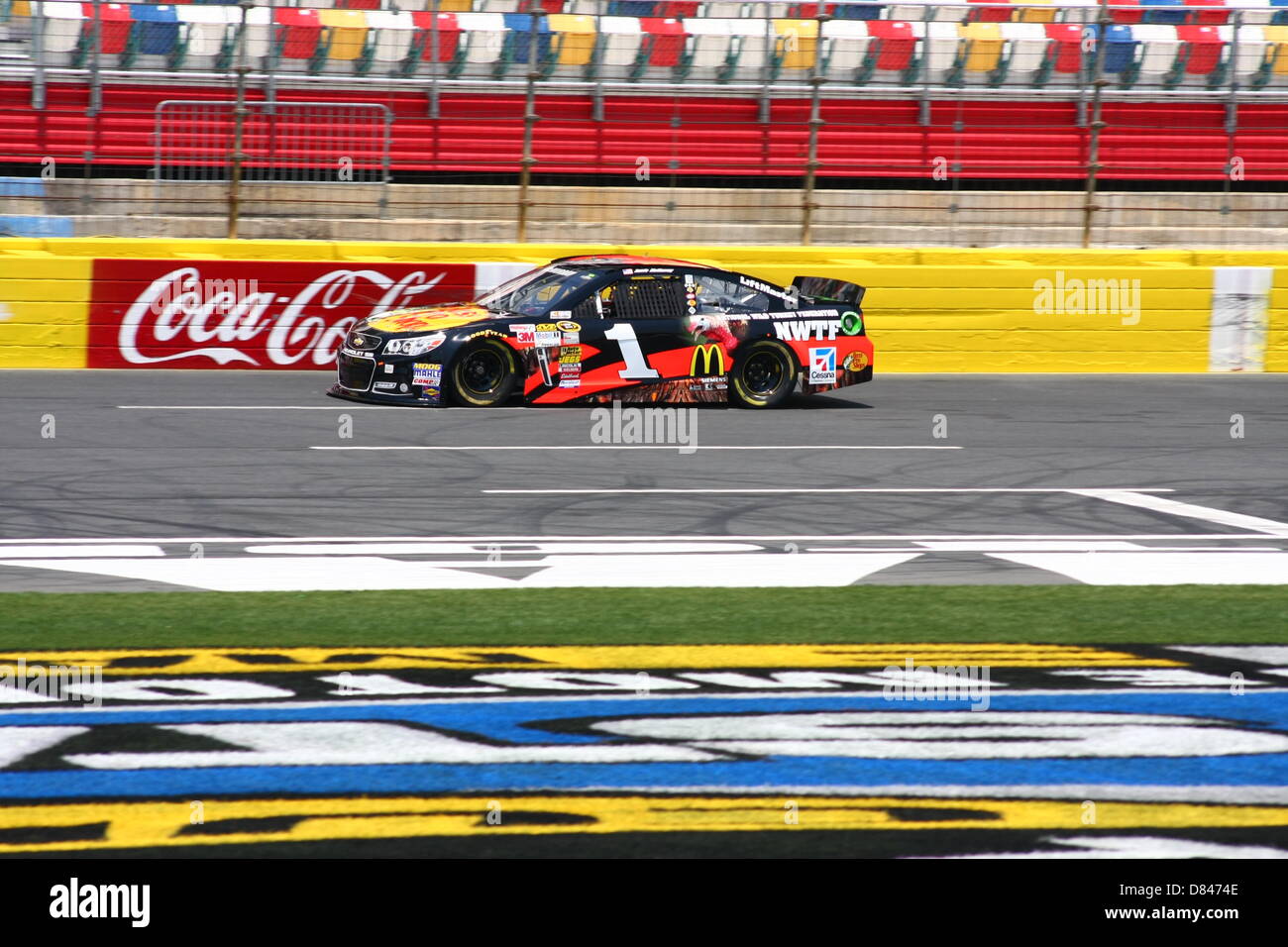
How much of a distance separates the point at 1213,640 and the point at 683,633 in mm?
2205

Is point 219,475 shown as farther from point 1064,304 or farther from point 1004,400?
point 1064,304

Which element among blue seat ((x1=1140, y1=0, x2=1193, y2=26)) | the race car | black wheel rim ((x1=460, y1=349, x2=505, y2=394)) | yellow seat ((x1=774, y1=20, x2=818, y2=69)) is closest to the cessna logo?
the race car

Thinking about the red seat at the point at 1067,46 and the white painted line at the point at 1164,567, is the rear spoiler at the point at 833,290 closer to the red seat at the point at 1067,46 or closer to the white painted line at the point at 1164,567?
the white painted line at the point at 1164,567

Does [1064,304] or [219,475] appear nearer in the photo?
[219,475]

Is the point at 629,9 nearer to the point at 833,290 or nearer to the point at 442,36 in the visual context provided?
the point at 442,36

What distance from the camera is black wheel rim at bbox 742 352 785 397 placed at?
1501cm

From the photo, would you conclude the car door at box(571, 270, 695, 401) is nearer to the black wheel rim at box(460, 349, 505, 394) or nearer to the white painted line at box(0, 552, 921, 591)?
the black wheel rim at box(460, 349, 505, 394)

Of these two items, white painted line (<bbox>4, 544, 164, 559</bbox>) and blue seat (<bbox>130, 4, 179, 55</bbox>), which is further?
blue seat (<bbox>130, 4, 179, 55</bbox>)

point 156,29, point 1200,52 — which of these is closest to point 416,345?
point 156,29

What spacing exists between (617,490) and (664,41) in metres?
16.4

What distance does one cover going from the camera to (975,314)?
18.7m

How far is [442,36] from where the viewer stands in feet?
81.9

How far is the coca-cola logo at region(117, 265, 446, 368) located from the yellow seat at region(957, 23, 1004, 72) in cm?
1210
